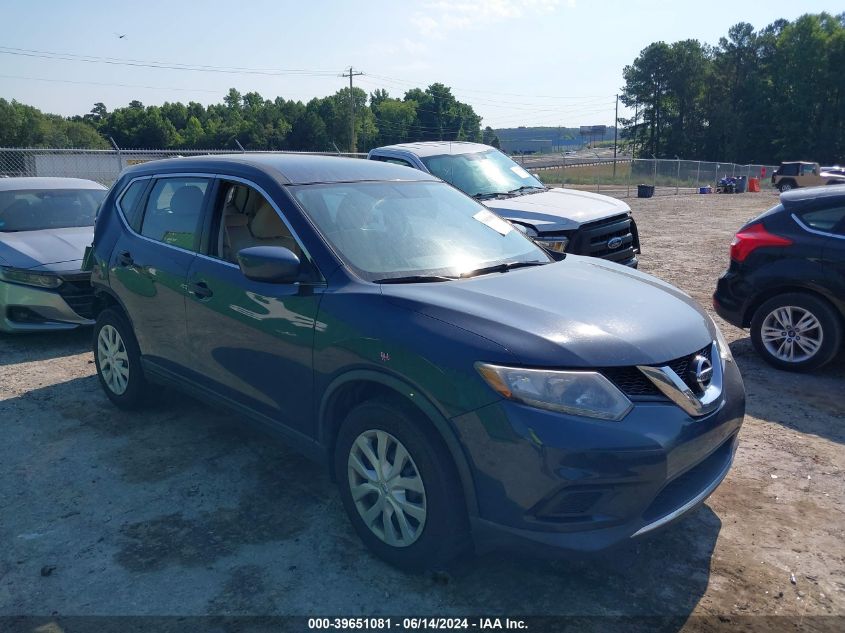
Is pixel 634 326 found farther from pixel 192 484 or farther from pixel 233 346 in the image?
pixel 192 484

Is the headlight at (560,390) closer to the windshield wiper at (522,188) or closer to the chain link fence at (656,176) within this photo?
the windshield wiper at (522,188)

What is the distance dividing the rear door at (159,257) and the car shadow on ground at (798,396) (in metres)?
4.04

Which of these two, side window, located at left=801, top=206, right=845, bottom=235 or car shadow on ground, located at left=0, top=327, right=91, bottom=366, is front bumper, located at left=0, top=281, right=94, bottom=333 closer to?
car shadow on ground, located at left=0, top=327, right=91, bottom=366

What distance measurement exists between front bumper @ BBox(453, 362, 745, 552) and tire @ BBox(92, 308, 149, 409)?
309cm

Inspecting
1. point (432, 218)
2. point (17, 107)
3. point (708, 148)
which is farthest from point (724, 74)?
point (432, 218)

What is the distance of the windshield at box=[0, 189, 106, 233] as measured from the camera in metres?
7.77

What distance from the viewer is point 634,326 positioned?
304 cm

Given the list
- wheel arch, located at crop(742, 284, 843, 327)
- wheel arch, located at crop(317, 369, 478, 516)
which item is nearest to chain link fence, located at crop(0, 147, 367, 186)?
wheel arch, located at crop(742, 284, 843, 327)

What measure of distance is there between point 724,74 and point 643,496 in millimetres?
96037

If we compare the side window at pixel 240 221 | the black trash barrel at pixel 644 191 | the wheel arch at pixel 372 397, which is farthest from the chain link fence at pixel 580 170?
the wheel arch at pixel 372 397

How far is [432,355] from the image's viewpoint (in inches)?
112

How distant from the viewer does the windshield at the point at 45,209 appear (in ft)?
25.5

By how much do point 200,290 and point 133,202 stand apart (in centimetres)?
139

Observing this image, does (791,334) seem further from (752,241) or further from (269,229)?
(269,229)
